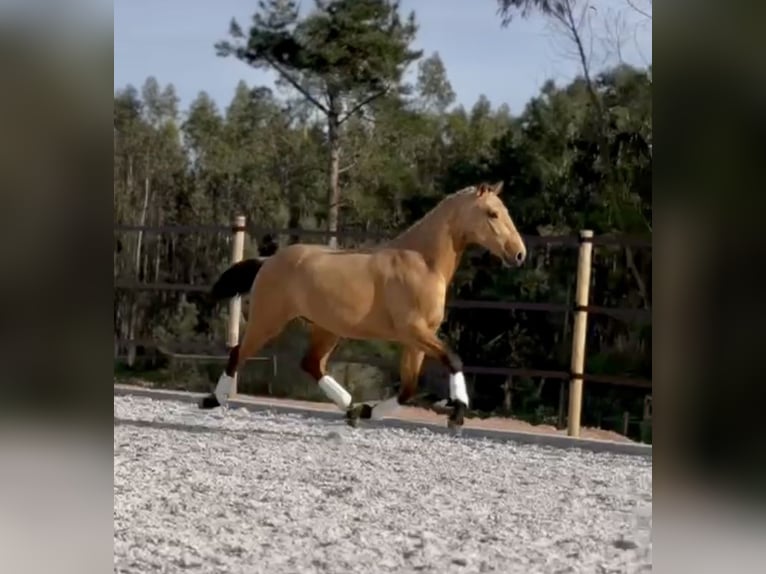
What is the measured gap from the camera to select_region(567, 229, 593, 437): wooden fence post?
12.9 ft

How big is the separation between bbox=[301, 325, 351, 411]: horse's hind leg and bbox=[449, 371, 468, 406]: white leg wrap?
0.45m

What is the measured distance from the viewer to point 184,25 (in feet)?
12.8

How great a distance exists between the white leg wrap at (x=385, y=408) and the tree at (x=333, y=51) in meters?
0.91

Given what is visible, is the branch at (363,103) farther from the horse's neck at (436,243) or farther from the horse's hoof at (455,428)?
the horse's hoof at (455,428)

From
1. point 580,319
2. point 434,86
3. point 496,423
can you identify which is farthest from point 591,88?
point 496,423

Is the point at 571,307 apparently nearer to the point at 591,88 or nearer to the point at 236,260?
the point at 591,88

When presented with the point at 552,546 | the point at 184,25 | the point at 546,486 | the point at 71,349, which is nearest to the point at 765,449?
the point at 552,546

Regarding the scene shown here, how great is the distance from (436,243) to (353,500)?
3.49ft

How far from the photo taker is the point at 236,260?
14.6 feet

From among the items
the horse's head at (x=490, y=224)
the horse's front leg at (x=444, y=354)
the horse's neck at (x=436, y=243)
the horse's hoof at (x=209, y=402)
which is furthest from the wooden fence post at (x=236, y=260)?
the horse's head at (x=490, y=224)

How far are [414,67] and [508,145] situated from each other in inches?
18.4

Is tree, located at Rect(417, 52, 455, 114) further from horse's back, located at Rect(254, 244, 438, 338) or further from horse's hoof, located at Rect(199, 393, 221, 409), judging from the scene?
horse's hoof, located at Rect(199, 393, 221, 409)

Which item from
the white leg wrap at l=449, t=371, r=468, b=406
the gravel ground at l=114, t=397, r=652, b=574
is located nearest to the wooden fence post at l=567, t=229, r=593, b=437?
the gravel ground at l=114, t=397, r=652, b=574

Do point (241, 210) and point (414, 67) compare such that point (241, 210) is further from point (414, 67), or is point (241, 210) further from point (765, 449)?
point (765, 449)
